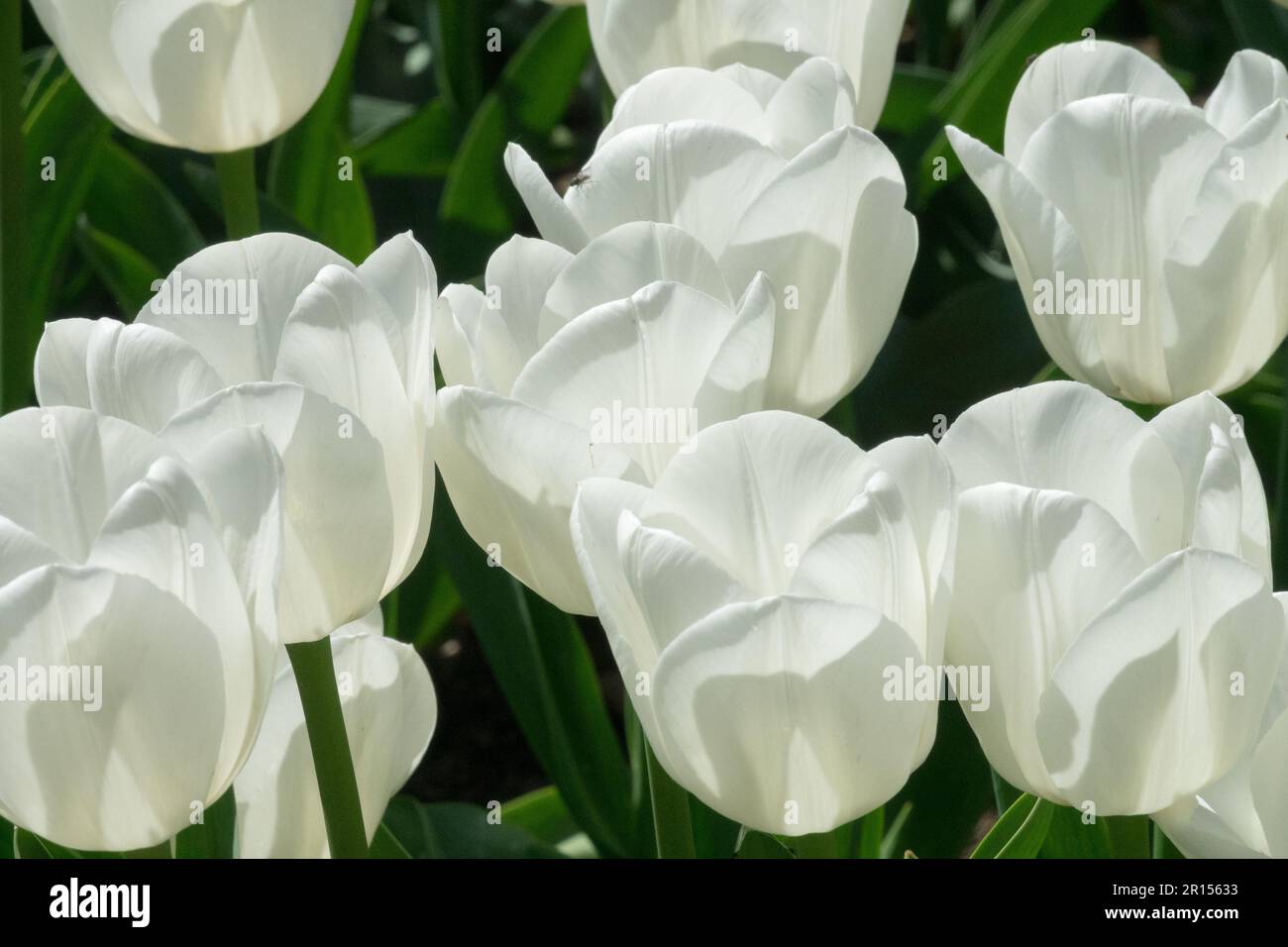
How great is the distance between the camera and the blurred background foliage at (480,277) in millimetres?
970

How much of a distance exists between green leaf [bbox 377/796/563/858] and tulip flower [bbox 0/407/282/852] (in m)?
0.42

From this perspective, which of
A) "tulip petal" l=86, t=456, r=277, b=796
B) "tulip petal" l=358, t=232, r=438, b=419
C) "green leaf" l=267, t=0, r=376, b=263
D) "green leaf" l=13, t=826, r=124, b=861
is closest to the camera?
"tulip petal" l=86, t=456, r=277, b=796

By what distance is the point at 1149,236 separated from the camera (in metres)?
0.73

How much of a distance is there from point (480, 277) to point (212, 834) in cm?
73

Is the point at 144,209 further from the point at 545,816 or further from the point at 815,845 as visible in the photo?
the point at 815,845

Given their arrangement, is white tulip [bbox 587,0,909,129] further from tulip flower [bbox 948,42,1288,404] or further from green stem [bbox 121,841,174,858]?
green stem [bbox 121,841,174,858]

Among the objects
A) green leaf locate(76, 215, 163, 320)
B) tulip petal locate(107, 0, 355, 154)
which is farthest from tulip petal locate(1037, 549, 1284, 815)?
green leaf locate(76, 215, 163, 320)

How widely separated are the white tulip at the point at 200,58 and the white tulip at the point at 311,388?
1.10ft

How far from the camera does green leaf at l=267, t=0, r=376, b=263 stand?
4.25 feet

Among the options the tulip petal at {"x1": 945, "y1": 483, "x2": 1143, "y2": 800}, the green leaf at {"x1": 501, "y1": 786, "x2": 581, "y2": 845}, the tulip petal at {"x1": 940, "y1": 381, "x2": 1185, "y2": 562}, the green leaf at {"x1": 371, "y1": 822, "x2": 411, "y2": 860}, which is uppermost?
the tulip petal at {"x1": 940, "y1": 381, "x2": 1185, "y2": 562}

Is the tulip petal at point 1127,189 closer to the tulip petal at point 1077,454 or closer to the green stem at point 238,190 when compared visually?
the tulip petal at point 1077,454

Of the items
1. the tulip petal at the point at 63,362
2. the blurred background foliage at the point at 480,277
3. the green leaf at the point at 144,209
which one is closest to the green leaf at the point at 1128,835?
the blurred background foliage at the point at 480,277

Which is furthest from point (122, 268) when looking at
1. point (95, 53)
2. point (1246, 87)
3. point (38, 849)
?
point (1246, 87)
